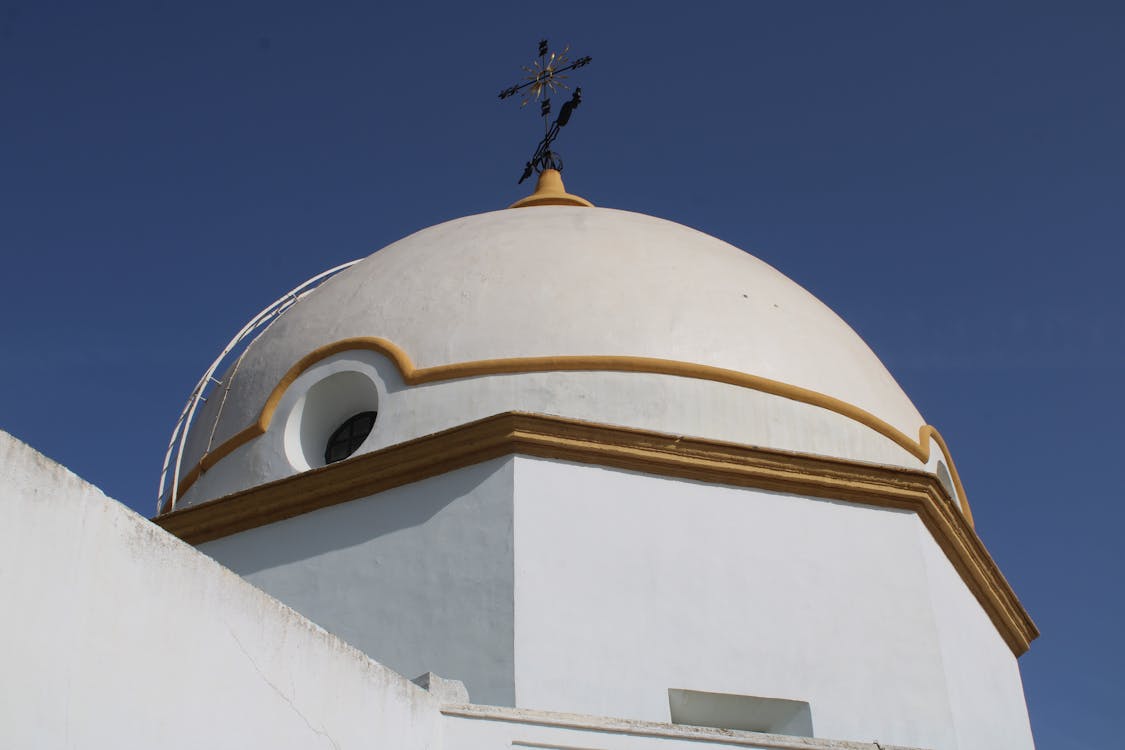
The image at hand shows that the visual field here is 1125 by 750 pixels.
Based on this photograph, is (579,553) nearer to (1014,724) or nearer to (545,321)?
(545,321)

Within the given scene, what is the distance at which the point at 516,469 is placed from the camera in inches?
362

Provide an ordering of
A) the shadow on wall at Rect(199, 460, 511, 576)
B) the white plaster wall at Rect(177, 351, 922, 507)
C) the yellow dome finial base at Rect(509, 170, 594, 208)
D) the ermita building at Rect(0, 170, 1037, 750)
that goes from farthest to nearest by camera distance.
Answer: the yellow dome finial base at Rect(509, 170, 594, 208) → the white plaster wall at Rect(177, 351, 922, 507) → the shadow on wall at Rect(199, 460, 511, 576) → the ermita building at Rect(0, 170, 1037, 750)

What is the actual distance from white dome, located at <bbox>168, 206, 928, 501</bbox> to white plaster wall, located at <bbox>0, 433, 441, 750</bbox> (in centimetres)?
346

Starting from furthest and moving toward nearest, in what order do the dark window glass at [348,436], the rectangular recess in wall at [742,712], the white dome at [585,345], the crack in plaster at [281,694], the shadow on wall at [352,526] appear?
the dark window glass at [348,436], the white dome at [585,345], the shadow on wall at [352,526], the rectangular recess in wall at [742,712], the crack in plaster at [281,694]

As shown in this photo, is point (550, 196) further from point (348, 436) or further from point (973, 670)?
point (973, 670)

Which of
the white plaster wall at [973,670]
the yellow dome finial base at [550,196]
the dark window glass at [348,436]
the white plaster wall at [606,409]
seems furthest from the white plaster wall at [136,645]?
the yellow dome finial base at [550,196]

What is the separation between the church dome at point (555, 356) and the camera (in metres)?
9.90

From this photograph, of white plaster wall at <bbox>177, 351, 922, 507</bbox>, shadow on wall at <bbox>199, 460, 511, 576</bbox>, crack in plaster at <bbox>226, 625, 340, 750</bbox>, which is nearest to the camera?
crack in plaster at <bbox>226, 625, 340, 750</bbox>

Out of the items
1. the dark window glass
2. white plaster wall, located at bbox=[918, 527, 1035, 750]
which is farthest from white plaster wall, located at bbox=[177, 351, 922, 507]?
white plaster wall, located at bbox=[918, 527, 1035, 750]

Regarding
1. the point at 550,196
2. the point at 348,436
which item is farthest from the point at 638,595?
the point at 550,196

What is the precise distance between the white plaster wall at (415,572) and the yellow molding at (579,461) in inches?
3.9

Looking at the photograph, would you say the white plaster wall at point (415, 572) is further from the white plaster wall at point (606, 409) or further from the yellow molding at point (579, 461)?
the white plaster wall at point (606, 409)

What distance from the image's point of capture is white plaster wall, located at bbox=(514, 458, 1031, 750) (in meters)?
8.65

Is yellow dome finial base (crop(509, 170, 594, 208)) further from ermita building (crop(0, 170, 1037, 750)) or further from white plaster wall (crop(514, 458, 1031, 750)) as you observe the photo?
white plaster wall (crop(514, 458, 1031, 750))
